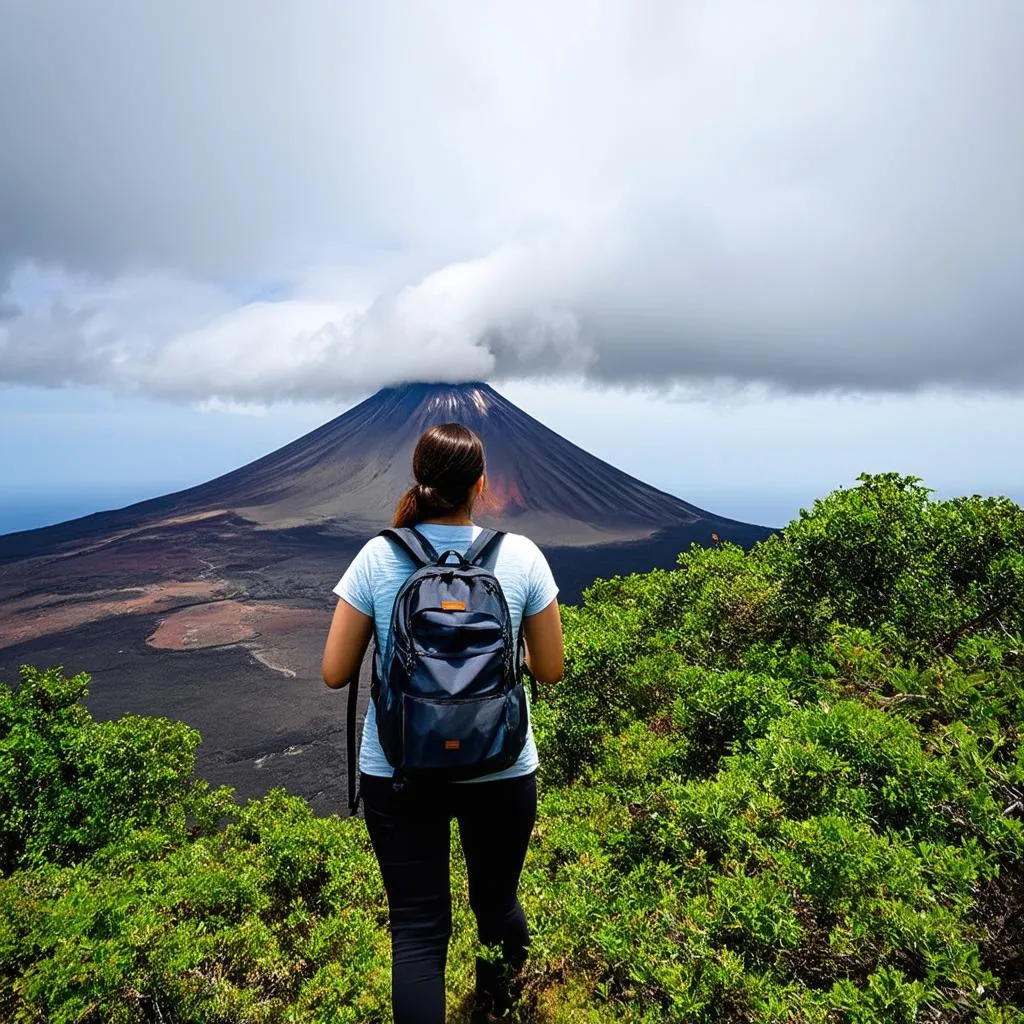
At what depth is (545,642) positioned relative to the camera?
6.57ft

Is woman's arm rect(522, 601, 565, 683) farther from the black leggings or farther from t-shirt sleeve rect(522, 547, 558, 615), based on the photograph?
the black leggings

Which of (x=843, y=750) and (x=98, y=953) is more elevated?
(x=843, y=750)

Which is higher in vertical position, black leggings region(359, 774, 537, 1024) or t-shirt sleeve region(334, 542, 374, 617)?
t-shirt sleeve region(334, 542, 374, 617)

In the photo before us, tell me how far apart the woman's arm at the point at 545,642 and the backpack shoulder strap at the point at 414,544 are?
36 centimetres

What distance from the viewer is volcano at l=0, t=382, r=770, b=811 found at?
25.1 m

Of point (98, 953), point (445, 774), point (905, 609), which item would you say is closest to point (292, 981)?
point (98, 953)

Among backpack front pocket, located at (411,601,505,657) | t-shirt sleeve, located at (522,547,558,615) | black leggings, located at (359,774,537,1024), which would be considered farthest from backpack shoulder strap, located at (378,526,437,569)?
black leggings, located at (359,774,537,1024)

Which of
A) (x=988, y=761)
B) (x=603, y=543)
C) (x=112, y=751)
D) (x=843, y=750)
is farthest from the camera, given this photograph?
(x=603, y=543)

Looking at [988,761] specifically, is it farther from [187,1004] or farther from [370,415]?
[370,415]

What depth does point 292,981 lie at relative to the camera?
321cm

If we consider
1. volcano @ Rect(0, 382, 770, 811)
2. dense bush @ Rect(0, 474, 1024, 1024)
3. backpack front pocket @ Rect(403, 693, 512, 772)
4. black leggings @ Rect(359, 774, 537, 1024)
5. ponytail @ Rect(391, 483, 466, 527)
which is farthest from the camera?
volcano @ Rect(0, 382, 770, 811)

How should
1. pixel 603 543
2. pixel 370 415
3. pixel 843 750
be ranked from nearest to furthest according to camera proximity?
1. pixel 843 750
2. pixel 603 543
3. pixel 370 415

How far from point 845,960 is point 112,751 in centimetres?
667

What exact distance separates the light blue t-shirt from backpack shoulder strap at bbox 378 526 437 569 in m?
0.02
